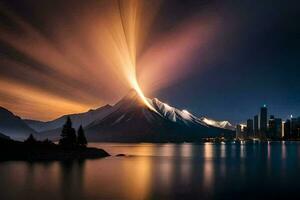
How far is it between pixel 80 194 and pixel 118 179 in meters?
16.4

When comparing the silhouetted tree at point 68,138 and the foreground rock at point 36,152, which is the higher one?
the silhouetted tree at point 68,138

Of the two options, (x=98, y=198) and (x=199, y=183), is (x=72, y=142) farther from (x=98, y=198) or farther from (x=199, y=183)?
Result: (x=98, y=198)

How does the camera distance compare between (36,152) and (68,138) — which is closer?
(36,152)

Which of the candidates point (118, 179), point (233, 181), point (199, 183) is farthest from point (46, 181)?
point (233, 181)

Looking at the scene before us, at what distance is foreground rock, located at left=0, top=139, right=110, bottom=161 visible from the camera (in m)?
94.4

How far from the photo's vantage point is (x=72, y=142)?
110 metres

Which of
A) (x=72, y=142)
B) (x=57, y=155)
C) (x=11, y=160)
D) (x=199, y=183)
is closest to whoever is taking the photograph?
(x=199, y=183)

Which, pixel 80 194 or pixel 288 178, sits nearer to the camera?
pixel 80 194

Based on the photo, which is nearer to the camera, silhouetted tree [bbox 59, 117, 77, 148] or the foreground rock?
the foreground rock

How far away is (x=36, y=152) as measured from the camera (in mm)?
96875

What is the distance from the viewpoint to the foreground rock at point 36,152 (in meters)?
94.4

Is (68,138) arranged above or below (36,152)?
above

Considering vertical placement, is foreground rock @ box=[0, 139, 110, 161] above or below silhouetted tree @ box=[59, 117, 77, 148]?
below

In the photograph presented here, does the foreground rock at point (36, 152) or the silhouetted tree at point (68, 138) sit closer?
the foreground rock at point (36, 152)
